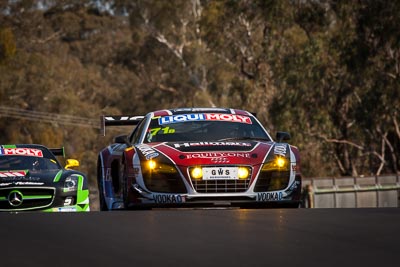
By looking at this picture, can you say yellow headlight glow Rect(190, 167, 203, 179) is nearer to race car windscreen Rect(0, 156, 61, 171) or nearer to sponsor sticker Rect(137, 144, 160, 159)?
sponsor sticker Rect(137, 144, 160, 159)

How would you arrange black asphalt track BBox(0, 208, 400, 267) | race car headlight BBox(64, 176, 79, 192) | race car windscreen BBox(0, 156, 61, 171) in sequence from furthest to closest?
race car windscreen BBox(0, 156, 61, 171) → race car headlight BBox(64, 176, 79, 192) → black asphalt track BBox(0, 208, 400, 267)

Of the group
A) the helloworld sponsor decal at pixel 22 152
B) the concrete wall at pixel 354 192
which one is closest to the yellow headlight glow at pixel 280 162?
the helloworld sponsor decal at pixel 22 152

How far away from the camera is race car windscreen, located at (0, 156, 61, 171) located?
15.4 meters

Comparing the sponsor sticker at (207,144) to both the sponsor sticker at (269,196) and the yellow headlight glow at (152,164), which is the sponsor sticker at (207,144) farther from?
the sponsor sticker at (269,196)

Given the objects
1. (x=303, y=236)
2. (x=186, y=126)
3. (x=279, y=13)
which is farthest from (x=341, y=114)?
(x=303, y=236)

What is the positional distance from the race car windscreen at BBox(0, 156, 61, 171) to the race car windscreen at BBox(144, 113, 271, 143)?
3.19 metres

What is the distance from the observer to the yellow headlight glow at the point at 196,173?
36.8 feet

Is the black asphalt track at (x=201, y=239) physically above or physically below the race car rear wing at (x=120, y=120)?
below

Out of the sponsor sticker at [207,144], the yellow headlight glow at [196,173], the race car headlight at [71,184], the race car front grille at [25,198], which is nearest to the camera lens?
the yellow headlight glow at [196,173]

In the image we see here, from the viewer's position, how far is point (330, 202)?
32.2 meters

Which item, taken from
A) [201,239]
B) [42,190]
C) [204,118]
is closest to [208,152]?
[204,118]

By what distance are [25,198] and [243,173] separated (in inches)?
150

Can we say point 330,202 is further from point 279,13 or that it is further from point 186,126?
point 186,126

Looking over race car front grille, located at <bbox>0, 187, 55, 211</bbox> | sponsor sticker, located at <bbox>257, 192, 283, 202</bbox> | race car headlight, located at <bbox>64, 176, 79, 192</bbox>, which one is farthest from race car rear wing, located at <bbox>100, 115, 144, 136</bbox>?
sponsor sticker, located at <bbox>257, 192, 283, 202</bbox>
